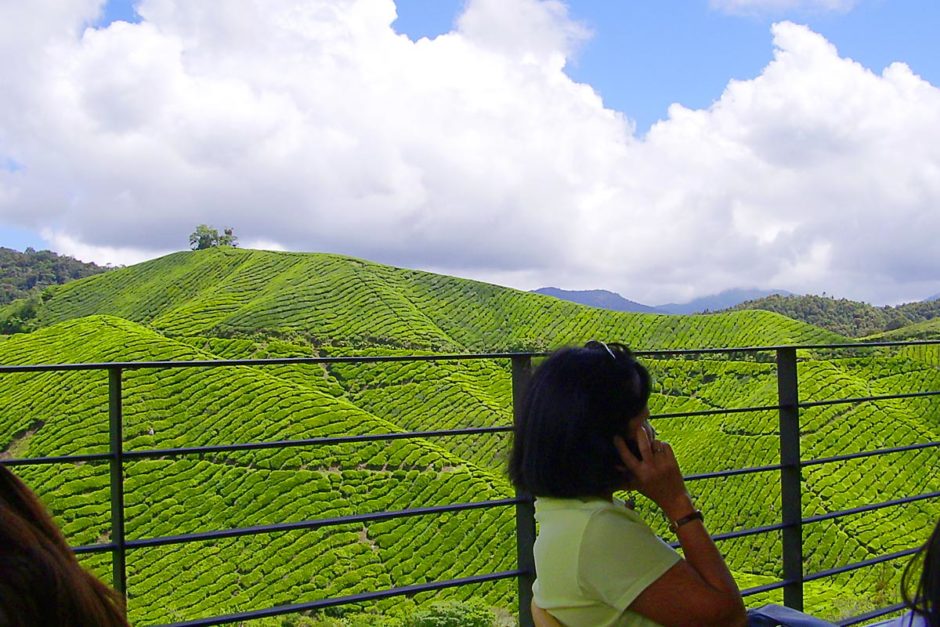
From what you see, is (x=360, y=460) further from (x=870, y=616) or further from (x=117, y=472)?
(x=117, y=472)

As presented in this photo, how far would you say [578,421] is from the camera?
4.50ft

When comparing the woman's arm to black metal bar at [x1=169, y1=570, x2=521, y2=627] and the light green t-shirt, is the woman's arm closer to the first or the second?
the light green t-shirt

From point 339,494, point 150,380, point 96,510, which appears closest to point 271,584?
point 339,494

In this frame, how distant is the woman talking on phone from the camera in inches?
51.7

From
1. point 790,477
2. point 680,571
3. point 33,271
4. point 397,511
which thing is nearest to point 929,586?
point 680,571

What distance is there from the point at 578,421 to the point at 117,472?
1352 millimetres

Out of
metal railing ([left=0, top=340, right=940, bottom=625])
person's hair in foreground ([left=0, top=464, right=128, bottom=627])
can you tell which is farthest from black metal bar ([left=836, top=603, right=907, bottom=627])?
person's hair in foreground ([left=0, top=464, right=128, bottom=627])

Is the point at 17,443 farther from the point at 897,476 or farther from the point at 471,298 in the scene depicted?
the point at 471,298

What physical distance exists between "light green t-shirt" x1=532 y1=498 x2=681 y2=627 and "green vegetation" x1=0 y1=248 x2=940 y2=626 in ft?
29.9

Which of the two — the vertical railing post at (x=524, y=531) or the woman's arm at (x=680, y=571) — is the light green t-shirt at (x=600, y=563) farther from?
the vertical railing post at (x=524, y=531)

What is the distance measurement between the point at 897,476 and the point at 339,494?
2042 centimetres

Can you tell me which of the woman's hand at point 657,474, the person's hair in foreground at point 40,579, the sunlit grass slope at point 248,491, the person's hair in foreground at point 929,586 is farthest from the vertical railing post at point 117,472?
the sunlit grass slope at point 248,491

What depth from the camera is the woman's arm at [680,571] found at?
1315 mm

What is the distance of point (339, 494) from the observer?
3050cm
